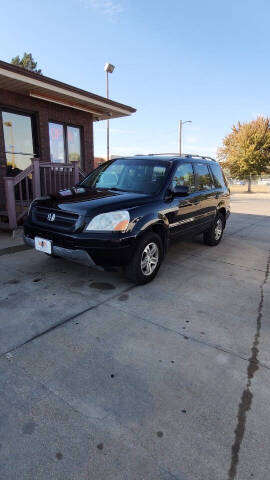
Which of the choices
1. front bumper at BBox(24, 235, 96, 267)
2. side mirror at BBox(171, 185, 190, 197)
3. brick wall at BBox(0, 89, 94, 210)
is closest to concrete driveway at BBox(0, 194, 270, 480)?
front bumper at BBox(24, 235, 96, 267)

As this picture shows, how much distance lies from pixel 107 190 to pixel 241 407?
3192mm

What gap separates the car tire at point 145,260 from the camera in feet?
12.1

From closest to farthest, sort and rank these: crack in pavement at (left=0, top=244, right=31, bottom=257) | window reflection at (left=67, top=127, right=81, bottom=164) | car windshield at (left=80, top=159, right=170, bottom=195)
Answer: car windshield at (left=80, top=159, right=170, bottom=195), crack in pavement at (left=0, top=244, right=31, bottom=257), window reflection at (left=67, top=127, right=81, bottom=164)

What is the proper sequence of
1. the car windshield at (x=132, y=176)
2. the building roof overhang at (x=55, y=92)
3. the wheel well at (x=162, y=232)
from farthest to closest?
the building roof overhang at (x=55, y=92) < the car windshield at (x=132, y=176) < the wheel well at (x=162, y=232)

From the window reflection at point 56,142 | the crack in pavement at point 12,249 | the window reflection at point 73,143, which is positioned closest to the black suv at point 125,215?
the crack in pavement at point 12,249

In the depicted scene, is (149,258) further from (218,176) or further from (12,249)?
(218,176)

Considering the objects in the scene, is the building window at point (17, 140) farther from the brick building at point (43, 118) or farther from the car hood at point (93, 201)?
the car hood at point (93, 201)

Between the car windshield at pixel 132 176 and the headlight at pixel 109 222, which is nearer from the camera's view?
the headlight at pixel 109 222

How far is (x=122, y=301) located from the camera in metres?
3.43

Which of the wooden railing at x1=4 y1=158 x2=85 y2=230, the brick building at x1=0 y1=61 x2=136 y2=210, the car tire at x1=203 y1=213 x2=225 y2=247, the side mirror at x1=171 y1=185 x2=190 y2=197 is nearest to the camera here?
the side mirror at x1=171 y1=185 x2=190 y2=197

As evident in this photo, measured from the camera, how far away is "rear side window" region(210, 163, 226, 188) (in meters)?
6.14

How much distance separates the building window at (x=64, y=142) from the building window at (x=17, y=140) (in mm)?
744

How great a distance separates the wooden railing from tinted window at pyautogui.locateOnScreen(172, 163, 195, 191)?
3.30m

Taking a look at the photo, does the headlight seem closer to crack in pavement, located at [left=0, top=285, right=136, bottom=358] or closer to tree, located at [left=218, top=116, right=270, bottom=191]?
crack in pavement, located at [left=0, top=285, right=136, bottom=358]
